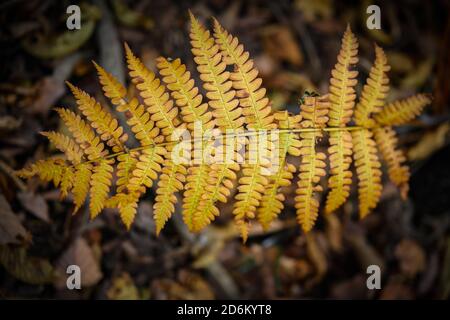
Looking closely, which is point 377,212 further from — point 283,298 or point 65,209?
point 65,209

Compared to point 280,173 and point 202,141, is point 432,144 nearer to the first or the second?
point 280,173

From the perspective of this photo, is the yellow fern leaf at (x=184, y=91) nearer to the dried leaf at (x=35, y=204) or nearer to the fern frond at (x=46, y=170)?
the fern frond at (x=46, y=170)

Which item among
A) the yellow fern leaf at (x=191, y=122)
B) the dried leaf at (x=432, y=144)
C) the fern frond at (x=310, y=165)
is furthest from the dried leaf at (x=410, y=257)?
the yellow fern leaf at (x=191, y=122)

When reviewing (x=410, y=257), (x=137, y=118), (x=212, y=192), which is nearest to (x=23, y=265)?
(x=137, y=118)

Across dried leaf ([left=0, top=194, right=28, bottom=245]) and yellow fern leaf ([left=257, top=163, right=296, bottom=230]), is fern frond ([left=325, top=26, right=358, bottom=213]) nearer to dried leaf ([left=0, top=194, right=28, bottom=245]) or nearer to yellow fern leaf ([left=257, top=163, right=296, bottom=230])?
yellow fern leaf ([left=257, top=163, right=296, bottom=230])

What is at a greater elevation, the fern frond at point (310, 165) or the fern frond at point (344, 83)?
the fern frond at point (344, 83)
